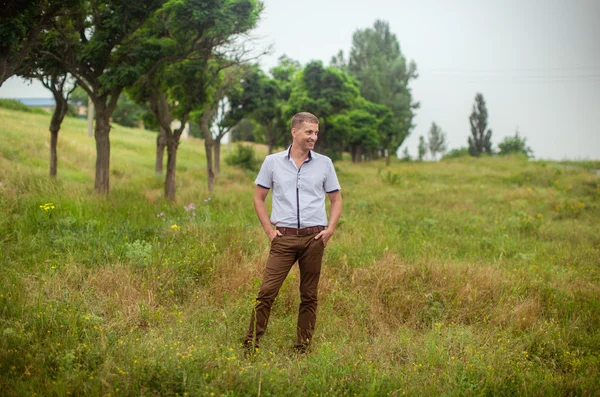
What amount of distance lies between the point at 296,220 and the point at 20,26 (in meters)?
7.55

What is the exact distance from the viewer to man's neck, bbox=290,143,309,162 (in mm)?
4879

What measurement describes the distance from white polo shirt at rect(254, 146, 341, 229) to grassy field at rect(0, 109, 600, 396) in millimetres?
1336

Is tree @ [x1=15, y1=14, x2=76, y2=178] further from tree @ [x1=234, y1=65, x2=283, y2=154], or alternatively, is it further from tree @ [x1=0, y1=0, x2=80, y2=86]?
tree @ [x1=234, y1=65, x2=283, y2=154]

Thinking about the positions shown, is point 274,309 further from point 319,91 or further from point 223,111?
point 319,91

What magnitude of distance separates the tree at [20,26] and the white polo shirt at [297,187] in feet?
22.7

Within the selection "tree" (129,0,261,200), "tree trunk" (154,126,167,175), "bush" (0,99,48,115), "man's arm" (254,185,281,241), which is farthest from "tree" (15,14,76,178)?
"bush" (0,99,48,115)

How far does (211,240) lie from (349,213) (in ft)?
21.4

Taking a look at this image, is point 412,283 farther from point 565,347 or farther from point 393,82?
point 393,82

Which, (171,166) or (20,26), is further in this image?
(171,166)

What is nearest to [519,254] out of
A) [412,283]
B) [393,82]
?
[412,283]

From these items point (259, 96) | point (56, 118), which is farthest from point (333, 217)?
point (259, 96)

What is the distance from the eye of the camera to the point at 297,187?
15.8ft

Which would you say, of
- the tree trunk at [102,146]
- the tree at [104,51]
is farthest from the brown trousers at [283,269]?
the tree trunk at [102,146]

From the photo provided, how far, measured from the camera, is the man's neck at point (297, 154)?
16.0 feet
